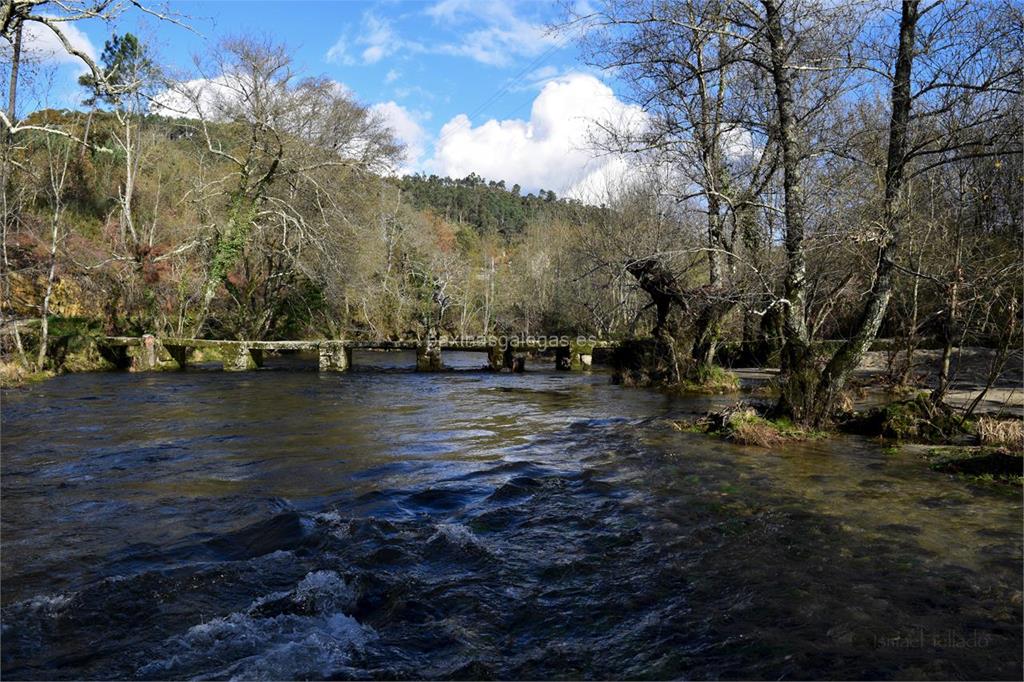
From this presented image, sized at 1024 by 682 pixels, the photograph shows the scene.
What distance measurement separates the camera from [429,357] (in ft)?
80.3

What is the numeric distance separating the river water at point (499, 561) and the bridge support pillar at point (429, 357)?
45.4 ft

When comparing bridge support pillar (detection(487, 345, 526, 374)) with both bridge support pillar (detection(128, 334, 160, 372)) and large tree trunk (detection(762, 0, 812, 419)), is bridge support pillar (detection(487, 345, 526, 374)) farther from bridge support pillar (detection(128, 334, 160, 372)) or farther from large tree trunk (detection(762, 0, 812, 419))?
large tree trunk (detection(762, 0, 812, 419))

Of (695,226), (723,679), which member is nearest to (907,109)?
(723,679)

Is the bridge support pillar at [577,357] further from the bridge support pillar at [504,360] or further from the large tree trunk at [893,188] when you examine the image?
the large tree trunk at [893,188]

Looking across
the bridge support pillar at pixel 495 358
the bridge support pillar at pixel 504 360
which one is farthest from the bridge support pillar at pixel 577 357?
the bridge support pillar at pixel 495 358

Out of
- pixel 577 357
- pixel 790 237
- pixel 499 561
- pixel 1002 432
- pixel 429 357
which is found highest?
pixel 790 237

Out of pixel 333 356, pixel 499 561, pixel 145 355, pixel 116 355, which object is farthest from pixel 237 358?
pixel 499 561

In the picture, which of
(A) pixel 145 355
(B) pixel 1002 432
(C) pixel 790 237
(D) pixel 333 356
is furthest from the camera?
(D) pixel 333 356

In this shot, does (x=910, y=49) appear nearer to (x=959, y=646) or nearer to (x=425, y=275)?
(x=959, y=646)

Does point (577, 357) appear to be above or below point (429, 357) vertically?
above

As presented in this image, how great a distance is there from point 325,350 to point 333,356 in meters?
0.37

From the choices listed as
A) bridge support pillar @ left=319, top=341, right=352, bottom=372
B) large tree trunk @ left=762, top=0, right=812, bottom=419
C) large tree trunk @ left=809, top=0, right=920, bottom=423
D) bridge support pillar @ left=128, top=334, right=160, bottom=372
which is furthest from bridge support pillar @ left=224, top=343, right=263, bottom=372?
large tree trunk @ left=809, top=0, right=920, bottom=423

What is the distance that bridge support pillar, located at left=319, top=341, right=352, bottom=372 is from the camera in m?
24.2

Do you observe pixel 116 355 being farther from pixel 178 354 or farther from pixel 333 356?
pixel 333 356
